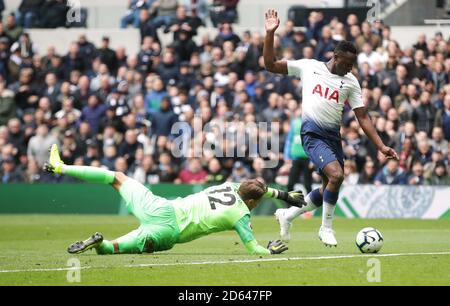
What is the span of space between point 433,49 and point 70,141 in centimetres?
904

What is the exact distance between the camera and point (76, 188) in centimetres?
2592

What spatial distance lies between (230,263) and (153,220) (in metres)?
1.08

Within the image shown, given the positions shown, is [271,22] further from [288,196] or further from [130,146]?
[130,146]

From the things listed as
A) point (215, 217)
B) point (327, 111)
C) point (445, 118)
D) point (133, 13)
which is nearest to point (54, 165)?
point (215, 217)

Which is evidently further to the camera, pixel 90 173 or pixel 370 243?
pixel 370 243

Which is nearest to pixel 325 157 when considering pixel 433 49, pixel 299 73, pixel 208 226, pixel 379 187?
pixel 299 73

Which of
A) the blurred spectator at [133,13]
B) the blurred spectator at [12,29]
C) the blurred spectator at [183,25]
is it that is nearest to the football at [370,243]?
the blurred spectator at [183,25]

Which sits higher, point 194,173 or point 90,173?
point 90,173

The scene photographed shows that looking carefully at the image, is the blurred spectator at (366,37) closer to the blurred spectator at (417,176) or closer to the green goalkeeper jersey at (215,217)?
the blurred spectator at (417,176)

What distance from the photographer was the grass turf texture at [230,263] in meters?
11.0

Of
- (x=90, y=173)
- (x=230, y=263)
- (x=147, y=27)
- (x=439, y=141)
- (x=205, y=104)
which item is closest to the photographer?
(x=230, y=263)

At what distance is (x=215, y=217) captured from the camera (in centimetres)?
1298

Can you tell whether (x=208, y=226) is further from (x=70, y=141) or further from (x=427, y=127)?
(x=70, y=141)

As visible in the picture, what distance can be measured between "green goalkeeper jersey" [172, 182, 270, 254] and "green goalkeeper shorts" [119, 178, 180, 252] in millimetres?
113
